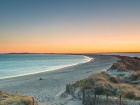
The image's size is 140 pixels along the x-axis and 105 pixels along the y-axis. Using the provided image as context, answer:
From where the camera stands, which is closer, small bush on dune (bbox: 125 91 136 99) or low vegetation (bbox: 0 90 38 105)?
low vegetation (bbox: 0 90 38 105)

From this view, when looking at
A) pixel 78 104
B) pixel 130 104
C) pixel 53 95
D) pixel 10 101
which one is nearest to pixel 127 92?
pixel 130 104

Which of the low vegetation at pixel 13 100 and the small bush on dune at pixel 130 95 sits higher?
the low vegetation at pixel 13 100

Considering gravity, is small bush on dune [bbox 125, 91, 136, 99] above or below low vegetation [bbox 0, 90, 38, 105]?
below

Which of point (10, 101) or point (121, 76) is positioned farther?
point (121, 76)

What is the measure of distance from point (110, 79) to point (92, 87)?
6.07 metres

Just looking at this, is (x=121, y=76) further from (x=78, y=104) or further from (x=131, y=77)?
(x=78, y=104)

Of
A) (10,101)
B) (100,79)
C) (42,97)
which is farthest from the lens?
(42,97)

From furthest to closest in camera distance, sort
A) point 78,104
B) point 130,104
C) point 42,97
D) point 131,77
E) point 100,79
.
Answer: point 131,77 → point 42,97 → point 100,79 → point 78,104 → point 130,104

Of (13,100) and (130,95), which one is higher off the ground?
(13,100)

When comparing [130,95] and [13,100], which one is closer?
[13,100]

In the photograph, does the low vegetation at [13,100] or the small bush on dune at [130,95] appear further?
the small bush on dune at [130,95]

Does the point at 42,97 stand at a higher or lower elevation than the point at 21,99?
lower

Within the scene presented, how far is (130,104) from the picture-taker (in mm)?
22203

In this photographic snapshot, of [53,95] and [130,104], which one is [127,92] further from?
[53,95]
